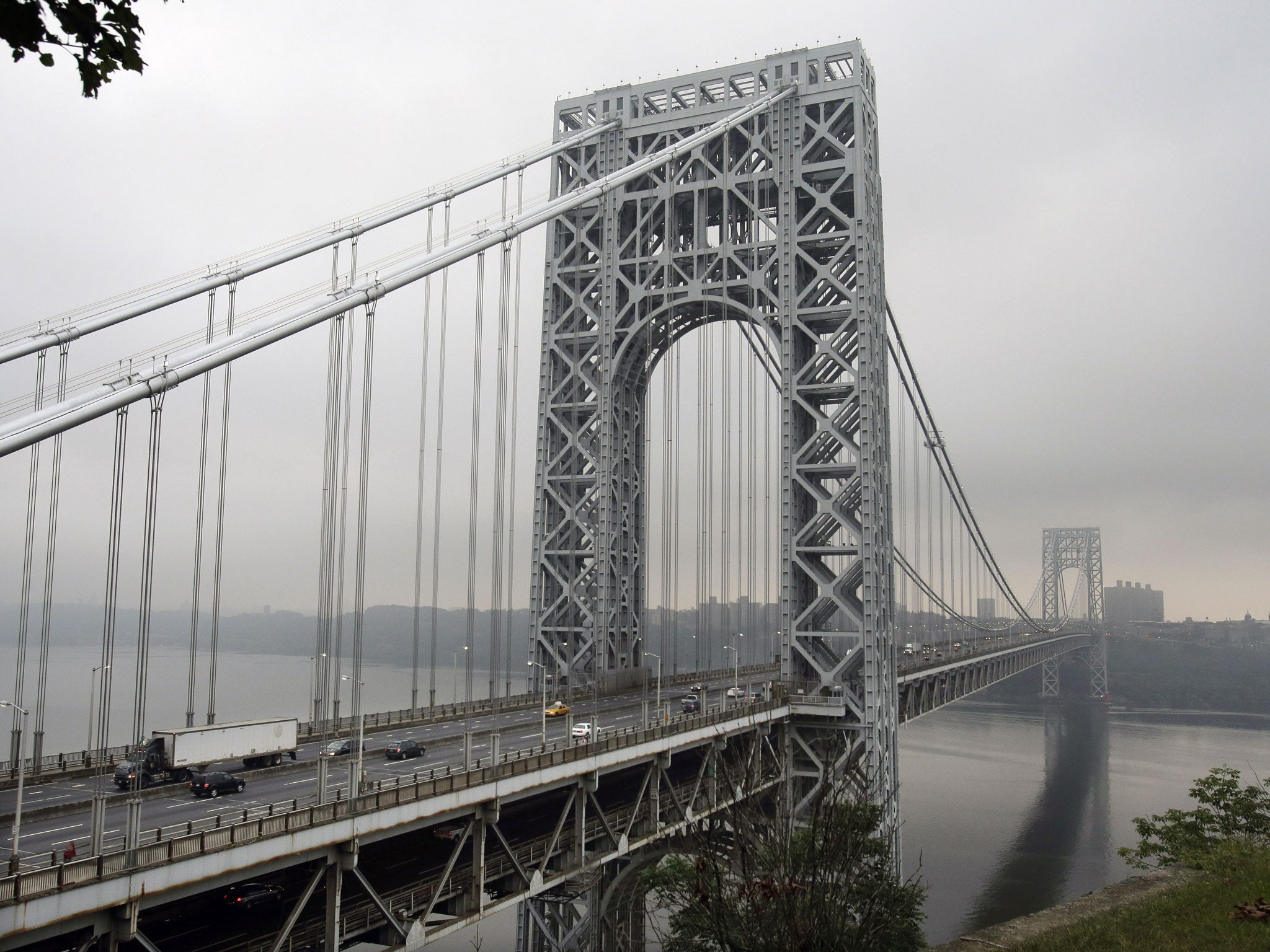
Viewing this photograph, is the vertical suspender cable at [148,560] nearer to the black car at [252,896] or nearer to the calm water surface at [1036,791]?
the black car at [252,896]

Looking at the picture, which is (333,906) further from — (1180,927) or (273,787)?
(1180,927)

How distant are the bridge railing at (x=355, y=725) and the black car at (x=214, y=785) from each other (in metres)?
Result: 2.34

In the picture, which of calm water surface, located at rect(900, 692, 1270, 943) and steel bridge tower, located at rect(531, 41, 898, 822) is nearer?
steel bridge tower, located at rect(531, 41, 898, 822)

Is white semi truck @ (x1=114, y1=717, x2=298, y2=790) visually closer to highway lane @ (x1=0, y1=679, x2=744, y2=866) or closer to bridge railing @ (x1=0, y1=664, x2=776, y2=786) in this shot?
highway lane @ (x1=0, y1=679, x2=744, y2=866)

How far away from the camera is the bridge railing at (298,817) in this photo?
16.3m

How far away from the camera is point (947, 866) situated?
226 feet

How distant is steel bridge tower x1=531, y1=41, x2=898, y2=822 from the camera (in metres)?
47.2

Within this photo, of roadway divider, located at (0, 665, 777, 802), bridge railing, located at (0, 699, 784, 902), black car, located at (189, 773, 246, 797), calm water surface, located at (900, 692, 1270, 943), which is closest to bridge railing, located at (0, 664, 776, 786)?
roadway divider, located at (0, 665, 777, 802)

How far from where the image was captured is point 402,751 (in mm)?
31375

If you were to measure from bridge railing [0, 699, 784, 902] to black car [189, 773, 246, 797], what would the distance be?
3.41 metres

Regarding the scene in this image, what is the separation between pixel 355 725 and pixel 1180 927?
1107 inches

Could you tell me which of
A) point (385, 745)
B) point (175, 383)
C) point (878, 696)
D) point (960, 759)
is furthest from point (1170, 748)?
point (175, 383)

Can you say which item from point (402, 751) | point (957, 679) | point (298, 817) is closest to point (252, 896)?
point (298, 817)

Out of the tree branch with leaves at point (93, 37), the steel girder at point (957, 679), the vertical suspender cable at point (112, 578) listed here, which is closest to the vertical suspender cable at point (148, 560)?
the vertical suspender cable at point (112, 578)
